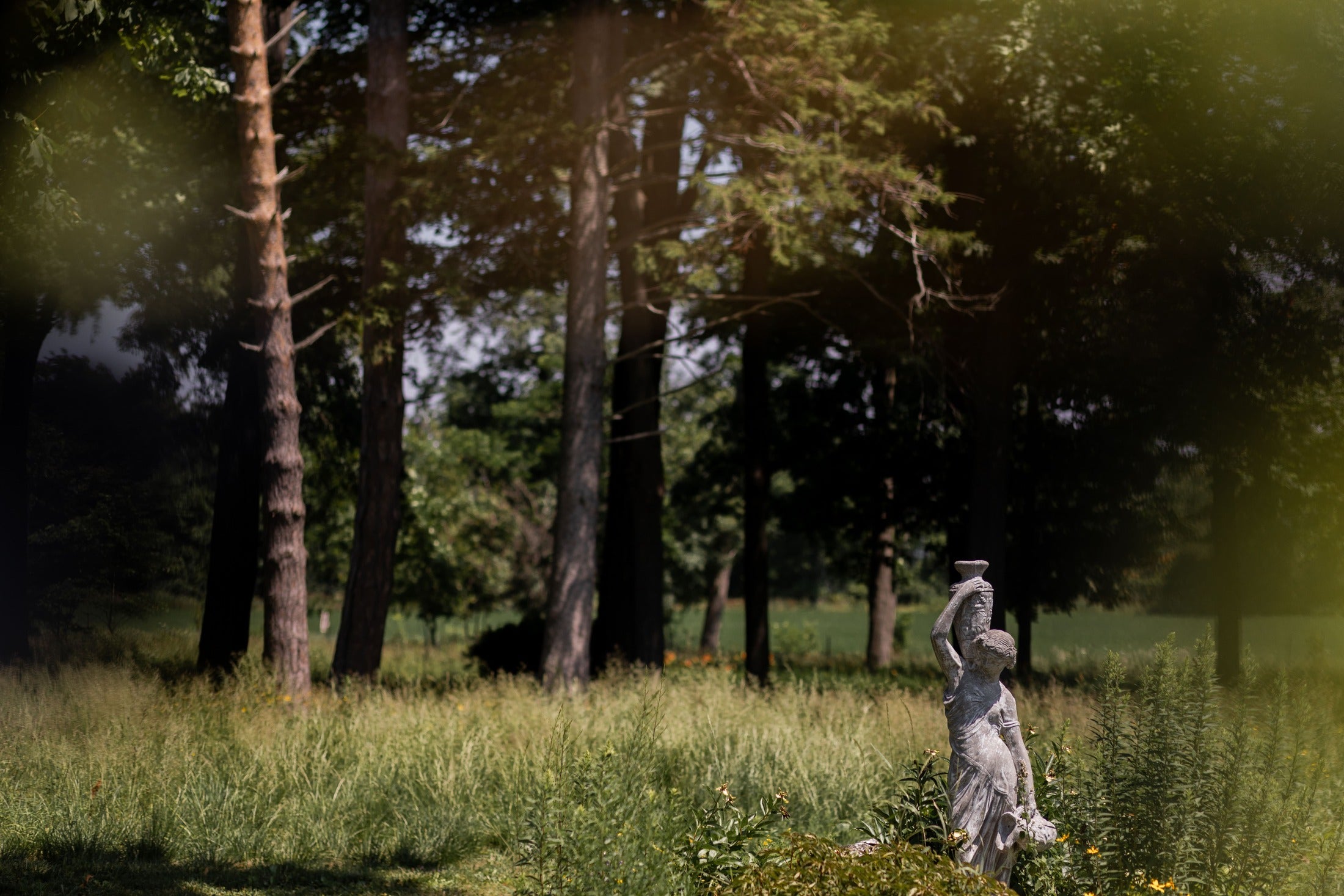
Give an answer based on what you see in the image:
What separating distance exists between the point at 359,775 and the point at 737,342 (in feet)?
44.4

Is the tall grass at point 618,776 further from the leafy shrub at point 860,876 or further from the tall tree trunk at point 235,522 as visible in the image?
the tall tree trunk at point 235,522

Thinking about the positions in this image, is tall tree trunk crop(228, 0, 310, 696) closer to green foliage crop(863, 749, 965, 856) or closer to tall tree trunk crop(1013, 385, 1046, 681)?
green foliage crop(863, 749, 965, 856)

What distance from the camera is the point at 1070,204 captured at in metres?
14.1

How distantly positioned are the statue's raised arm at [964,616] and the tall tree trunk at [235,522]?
31.8 ft

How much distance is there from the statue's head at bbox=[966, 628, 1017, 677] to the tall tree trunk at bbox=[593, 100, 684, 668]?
10022 millimetres

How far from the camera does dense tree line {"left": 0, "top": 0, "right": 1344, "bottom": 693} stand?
11.3 m

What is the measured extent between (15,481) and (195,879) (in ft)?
17.4

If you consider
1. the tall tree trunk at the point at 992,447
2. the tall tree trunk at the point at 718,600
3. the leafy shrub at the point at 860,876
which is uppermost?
the tall tree trunk at the point at 992,447

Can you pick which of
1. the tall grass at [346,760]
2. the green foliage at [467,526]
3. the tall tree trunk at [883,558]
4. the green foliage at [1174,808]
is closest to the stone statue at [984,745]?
the green foliage at [1174,808]

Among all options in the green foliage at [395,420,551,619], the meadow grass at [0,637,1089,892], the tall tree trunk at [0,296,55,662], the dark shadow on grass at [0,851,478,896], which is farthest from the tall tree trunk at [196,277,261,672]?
the green foliage at [395,420,551,619]

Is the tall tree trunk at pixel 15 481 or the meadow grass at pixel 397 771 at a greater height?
the tall tree trunk at pixel 15 481

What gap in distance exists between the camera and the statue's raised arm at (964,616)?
4.97 metres

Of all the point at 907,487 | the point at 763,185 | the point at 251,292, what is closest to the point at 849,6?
the point at 763,185

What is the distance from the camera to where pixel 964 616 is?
199 inches
